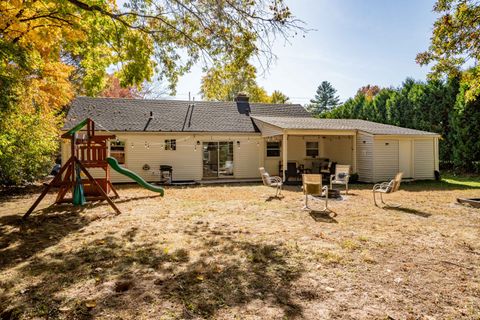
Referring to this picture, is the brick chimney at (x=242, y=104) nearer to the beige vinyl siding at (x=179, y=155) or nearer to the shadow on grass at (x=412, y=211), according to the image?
the beige vinyl siding at (x=179, y=155)

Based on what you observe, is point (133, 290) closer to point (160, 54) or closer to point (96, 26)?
point (160, 54)

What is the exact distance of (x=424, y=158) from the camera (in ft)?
55.8

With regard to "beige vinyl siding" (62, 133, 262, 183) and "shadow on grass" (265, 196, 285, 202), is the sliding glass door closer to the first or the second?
"beige vinyl siding" (62, 133, 262, 183)

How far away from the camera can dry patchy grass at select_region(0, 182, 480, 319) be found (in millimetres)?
3184

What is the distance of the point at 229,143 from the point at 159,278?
565 inches

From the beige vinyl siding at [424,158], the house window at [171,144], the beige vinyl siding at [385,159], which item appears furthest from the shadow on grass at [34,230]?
the beige vinyl siding at [424,158]

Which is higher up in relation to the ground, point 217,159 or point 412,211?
point 217,159

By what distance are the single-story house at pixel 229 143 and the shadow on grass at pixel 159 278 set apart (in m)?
10.8

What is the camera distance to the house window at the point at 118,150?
1606 cm

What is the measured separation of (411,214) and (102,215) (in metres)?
8.37

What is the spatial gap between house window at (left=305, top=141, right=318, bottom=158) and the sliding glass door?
5.37 m

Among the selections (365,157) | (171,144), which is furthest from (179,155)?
(365,157)

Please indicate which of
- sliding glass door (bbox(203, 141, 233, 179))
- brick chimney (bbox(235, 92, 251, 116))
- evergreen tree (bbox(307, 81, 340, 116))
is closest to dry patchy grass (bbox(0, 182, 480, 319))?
sliding glass door (bbox(203, 141, 233, 179))

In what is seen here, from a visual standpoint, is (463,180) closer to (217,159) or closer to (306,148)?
(306,148)
